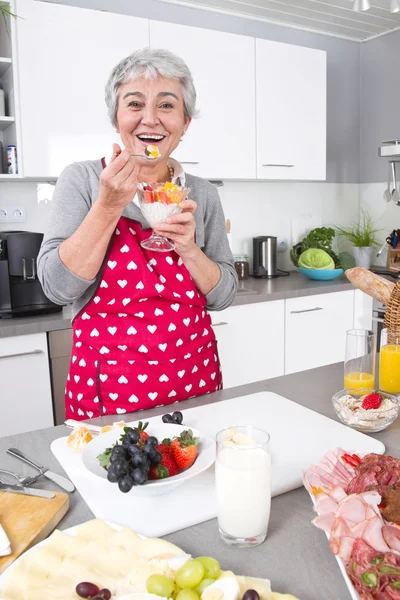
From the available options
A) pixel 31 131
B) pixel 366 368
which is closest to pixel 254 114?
pixel 31 131

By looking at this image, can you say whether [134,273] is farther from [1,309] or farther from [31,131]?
[31,131]

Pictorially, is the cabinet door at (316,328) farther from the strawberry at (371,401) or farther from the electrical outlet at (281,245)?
the strawberry at (371,401)

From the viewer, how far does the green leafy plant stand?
12.3ft

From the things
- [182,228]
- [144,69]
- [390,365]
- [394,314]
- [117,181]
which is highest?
[144,69]

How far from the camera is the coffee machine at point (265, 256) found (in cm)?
341

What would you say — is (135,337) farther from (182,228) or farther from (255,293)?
(255,293)

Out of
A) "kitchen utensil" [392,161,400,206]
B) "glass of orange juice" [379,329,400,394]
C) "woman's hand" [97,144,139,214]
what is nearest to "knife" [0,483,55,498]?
"woman's hand" [97,144,139,214]

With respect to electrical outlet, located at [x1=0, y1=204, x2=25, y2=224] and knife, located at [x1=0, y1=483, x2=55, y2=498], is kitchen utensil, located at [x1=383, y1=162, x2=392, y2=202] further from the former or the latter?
knife, located at [x1=0, y1=483, x2=55, y2=498]

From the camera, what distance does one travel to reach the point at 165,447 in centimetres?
92

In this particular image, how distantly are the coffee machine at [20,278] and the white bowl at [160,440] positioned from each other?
1.45 m

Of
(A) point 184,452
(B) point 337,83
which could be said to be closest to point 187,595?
(A) point 184,452

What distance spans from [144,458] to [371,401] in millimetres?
572

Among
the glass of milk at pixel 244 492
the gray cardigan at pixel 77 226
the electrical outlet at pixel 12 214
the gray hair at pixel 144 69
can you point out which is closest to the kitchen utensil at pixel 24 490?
the glass of milk at pixel 244 492

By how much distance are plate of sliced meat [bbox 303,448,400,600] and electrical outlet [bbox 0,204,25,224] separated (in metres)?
2.32
